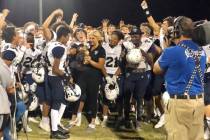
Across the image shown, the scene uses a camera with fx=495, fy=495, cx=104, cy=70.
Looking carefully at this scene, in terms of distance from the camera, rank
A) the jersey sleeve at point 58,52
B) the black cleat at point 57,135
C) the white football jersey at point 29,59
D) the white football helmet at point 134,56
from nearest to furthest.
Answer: the jersey sleeve at point 58,52
the black cleat at point 57,135
the white football helmet at point 134,56
the white football jersey at point 29,59

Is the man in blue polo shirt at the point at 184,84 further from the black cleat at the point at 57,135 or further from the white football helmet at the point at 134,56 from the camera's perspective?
the white football helmet at the point at 134,56

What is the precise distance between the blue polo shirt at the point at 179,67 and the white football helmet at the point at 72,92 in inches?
168

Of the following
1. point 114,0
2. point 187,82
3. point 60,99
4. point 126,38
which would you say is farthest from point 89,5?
point 187,82

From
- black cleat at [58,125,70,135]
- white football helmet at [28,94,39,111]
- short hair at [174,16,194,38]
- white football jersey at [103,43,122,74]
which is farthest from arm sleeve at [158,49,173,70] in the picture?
white football helmet at [28,94,39,111]

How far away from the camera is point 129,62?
10.4 meters

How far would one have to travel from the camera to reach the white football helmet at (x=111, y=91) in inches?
416

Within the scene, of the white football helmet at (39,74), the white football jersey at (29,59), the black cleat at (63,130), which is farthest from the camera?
the white football jersey at (29,59)

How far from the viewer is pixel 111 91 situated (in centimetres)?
1057

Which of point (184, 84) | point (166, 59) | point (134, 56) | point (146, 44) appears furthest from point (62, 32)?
point (184, 84)

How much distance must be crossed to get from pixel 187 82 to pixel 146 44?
197 inches

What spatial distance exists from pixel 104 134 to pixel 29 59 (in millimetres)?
2220

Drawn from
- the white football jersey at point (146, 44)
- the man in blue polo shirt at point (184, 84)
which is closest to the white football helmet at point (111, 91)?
the white football jersey at point (146, 44)

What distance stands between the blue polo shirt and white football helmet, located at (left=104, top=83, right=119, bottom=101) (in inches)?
182

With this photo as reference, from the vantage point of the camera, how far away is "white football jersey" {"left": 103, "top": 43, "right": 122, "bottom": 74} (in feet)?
35.4
